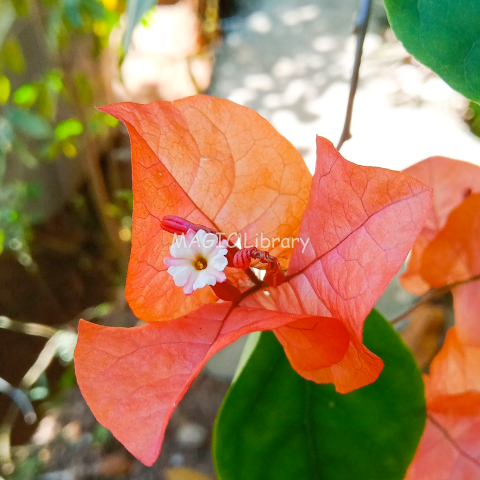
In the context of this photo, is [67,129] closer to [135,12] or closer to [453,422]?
[135,12]

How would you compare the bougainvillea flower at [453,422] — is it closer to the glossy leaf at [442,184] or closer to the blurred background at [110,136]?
the glossy leaf at [442,184]

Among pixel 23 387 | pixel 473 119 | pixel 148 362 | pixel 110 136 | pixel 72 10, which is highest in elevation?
pixel 72 10

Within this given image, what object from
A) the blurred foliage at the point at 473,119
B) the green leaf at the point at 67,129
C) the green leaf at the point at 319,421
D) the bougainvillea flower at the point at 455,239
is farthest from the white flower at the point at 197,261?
the blurred foliage at the point at 473,119

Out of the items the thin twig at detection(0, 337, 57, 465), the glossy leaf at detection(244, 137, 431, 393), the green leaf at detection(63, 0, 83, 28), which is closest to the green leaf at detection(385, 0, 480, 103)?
the glossy leaf at detection(244, 137, 431, 393)

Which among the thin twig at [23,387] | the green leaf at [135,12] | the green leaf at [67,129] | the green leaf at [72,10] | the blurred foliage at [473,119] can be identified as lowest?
the thin twig at [23,387]

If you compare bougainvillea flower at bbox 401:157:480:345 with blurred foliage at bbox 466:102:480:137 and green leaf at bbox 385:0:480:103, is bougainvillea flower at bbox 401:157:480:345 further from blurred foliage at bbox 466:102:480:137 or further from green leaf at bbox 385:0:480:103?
blurred foliage at bbox 466:102:480:137

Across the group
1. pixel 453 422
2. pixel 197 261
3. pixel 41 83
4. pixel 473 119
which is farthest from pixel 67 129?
pixel 473 119

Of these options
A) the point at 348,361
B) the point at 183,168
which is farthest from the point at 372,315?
the point at 183,168

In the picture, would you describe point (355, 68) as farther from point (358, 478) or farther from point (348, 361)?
point (358, 478)
